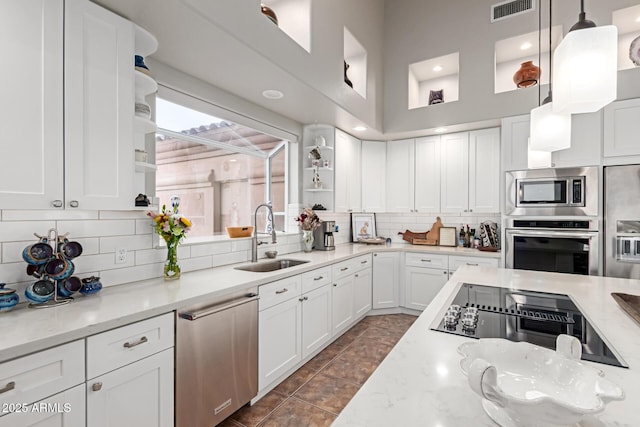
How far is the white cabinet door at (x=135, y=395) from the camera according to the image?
1.25 metres

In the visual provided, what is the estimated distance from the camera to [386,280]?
4.00m

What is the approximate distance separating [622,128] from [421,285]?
2.50m

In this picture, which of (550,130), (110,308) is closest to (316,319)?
(110,308)

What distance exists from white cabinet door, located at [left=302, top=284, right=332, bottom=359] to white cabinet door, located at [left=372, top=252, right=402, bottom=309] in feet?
3.74

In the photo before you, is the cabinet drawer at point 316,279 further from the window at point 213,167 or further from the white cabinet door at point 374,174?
the white cabinet door at point 374,174

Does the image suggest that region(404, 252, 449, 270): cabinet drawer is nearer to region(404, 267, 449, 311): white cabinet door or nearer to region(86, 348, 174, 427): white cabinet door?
region(404, 267, 449, 311): white cabinet door

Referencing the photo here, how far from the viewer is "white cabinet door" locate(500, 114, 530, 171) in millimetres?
3292

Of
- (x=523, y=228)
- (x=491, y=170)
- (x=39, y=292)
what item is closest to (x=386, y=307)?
(x=523, y=228)

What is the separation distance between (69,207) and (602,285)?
9.69ft

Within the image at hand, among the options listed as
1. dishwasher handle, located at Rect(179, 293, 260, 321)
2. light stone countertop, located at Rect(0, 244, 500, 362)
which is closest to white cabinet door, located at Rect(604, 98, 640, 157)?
light stone countertop, located at Rect(0, 244, 500, 362)

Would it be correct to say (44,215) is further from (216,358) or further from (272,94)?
(272,94)

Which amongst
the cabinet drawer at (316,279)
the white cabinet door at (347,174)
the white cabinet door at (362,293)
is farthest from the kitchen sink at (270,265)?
the white cabinet door at (347,174)

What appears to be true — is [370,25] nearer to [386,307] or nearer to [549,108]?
[549,108]

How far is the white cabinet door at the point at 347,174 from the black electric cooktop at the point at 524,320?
2.27 metres
